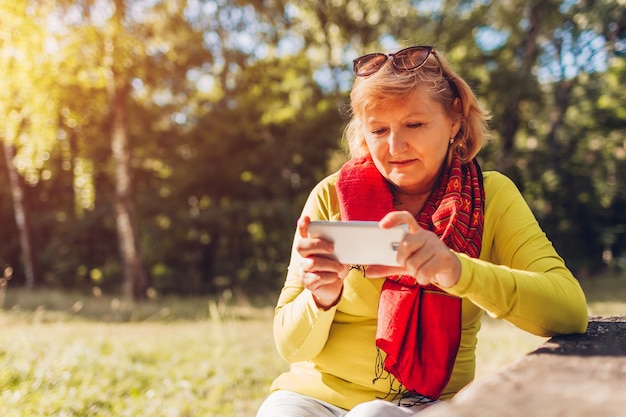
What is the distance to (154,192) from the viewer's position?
15.4m

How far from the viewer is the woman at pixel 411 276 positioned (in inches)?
61.5

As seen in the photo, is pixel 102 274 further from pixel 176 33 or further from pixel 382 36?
pixel 382 36

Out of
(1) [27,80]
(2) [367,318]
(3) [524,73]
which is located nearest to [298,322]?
(2) [367,318]

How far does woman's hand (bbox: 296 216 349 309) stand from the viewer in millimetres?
1508

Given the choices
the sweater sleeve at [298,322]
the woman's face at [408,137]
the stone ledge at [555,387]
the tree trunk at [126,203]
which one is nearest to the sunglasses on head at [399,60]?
the woman's face at [408,137]

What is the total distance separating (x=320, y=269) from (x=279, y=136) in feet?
47.7

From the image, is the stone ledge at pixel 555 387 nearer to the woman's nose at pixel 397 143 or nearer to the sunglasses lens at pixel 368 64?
the woman's nose at pixel 397 143

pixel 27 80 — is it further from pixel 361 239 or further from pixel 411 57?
pixel 361 239

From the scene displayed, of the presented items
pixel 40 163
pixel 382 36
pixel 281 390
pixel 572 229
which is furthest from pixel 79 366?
pixel 572 229

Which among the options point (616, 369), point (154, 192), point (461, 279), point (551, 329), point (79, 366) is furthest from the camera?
point (154, 192)

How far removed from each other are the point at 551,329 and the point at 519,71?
1384 cm

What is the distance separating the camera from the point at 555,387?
1.05m

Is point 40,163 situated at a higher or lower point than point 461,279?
higher

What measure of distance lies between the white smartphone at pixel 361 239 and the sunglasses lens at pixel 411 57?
74 cm
